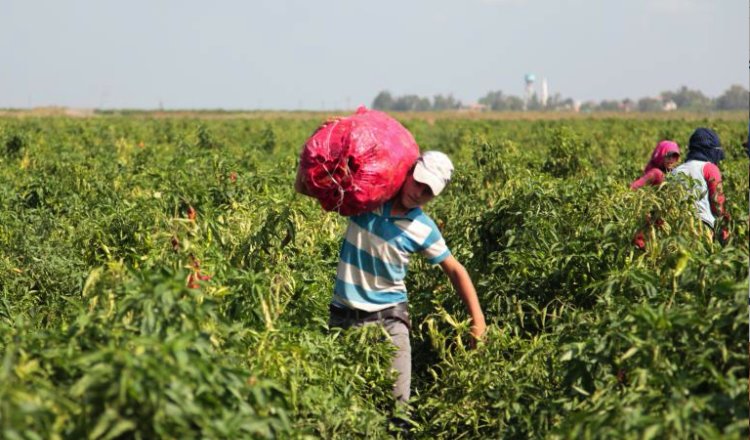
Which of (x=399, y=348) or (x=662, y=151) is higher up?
(x=662, y=151)

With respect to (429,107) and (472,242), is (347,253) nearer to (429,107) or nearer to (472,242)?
(472,242)

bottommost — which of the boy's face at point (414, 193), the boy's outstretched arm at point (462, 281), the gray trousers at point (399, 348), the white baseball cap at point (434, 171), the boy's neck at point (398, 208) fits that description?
the gray trousers at point (399, 348)

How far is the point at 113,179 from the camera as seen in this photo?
32.8 ft

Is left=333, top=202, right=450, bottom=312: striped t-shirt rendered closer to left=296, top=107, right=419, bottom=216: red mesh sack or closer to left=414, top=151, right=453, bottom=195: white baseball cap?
left=296, top=107, right=419, bottom=216: red mesh sack

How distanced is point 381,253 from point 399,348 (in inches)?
20.0

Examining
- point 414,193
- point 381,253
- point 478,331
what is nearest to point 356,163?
point 414,193

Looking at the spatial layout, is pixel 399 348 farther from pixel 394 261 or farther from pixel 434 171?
pixel 434 171

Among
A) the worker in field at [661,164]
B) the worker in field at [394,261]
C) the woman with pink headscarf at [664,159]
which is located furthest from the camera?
the woman with pink headscarf at [664,159]

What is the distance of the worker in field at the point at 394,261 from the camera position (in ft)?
13.7

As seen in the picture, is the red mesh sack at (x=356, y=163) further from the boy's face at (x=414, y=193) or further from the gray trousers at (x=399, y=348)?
the gray trousers at (x=399, y=348)

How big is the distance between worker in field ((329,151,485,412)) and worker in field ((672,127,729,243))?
257 cm

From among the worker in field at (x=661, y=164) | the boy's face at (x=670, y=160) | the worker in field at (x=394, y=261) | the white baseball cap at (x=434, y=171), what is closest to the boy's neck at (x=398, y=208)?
the worker in field at (x=394, y=261)

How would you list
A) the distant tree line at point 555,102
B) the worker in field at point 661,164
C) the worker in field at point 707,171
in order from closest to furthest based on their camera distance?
the worker in field at point 707,171 < the worker in field at point 661,164 < the distant tree line at point 555,102

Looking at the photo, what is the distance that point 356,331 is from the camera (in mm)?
4164
